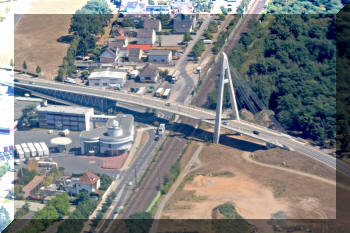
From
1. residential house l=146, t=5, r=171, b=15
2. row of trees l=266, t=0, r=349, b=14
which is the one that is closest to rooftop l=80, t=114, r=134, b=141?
residential house l=146, t=5, r=171, b=15

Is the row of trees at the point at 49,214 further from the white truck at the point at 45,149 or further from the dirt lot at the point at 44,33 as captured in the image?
the dirt lot at the point at 44,33

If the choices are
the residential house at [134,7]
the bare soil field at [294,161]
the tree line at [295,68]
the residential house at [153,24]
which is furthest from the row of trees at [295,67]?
the residential house at [134,7]

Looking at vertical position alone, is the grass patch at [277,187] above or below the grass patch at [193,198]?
above

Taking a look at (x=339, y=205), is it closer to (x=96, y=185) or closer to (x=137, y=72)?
(x=96, y=185)

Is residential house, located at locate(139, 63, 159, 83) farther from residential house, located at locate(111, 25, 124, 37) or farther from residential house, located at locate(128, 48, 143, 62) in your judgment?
residential house, located at locate(111, 25, 124, 37)

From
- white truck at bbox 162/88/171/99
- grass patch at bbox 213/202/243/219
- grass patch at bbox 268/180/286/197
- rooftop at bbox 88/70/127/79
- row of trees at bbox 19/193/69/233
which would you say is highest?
rooftop at bbox 88/70/127/79

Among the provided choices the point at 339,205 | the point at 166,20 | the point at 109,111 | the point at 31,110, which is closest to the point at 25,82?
the point at 31,110

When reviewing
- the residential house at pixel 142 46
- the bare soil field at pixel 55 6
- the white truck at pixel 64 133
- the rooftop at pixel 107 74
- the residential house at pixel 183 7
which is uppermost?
the residential house at pixel 183 7
